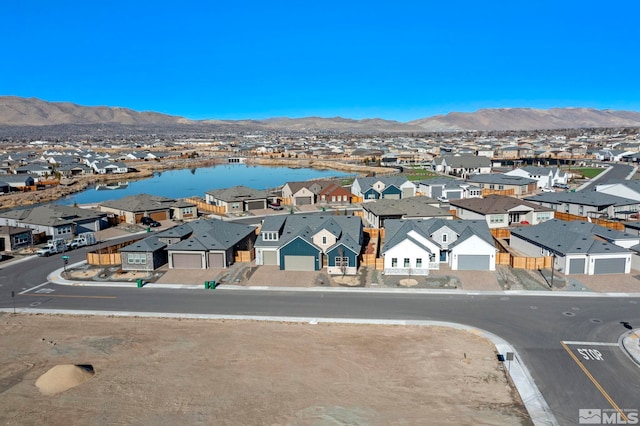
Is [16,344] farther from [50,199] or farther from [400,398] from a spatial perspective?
[50,199]

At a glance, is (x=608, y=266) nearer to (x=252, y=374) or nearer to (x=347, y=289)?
(x=347, y=289)

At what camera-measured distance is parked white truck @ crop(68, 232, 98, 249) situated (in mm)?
50263

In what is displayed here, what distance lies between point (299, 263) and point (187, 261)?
10274 mm

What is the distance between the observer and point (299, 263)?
135ft

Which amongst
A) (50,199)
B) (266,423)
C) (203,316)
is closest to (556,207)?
(203,316)

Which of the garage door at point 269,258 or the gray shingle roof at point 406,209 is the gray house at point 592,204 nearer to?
the gray shingle roof at point 406,209

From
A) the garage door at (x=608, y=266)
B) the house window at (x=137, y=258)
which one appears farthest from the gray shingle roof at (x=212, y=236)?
the garage door at (x=608, y=266)

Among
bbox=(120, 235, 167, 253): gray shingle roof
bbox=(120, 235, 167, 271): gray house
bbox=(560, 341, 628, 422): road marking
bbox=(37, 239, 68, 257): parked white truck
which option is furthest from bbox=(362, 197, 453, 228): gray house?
bbox=(37, 239, 68, 257): parked white truck

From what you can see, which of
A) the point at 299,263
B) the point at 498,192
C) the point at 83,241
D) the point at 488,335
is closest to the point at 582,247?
the point at 488,335

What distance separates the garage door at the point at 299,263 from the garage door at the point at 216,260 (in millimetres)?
5944

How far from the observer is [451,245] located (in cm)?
4100

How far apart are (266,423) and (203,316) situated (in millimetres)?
13669

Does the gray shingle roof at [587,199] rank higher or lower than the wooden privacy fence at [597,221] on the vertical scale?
higher

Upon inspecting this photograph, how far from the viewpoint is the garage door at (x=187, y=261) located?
42344mm
